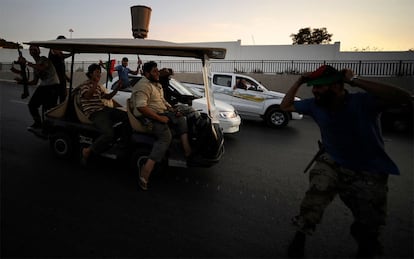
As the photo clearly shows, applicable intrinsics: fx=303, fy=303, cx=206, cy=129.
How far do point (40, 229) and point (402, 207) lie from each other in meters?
4.44

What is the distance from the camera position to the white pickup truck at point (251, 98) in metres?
9.92

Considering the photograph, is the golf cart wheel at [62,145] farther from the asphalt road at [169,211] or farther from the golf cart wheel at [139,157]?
the golf cart wheel at [139,157]

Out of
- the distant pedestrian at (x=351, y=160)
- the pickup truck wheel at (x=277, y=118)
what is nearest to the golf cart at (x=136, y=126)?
the distant pedestrian at (x=351, y=160)

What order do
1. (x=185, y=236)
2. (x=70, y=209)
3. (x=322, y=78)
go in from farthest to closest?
(x=70, y=209) < (x=185, y=236) < (x=322, y=78)

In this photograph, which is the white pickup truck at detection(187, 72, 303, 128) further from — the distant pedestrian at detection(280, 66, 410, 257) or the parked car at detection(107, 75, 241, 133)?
the distant pedestrian at detection(280, 66, 410, 257)

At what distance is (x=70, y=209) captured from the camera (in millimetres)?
3652

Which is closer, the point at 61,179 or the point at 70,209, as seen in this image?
the point at 70,209

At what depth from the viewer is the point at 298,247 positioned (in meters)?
2.79

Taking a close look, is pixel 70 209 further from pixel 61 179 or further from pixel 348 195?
pixel 348 195

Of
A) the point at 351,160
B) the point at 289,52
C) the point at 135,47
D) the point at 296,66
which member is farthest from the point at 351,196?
the point at 289,52

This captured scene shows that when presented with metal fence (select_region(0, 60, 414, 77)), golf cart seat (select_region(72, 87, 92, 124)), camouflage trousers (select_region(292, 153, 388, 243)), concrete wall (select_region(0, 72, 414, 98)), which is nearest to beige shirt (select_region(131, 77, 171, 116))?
golf cart seat (select_region(72, 87, 92, 124))

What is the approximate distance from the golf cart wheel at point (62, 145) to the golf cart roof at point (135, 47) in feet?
5.08

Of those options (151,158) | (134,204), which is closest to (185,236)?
(134,204)

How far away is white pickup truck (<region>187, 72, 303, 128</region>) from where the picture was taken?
992 cm
